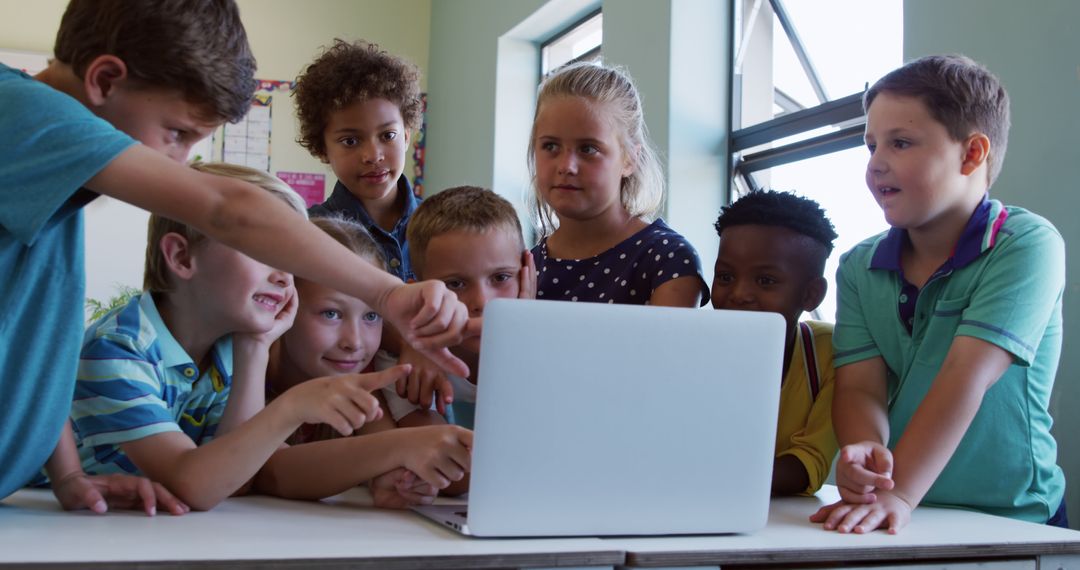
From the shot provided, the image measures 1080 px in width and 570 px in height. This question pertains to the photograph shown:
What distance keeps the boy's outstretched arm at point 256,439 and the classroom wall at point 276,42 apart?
3423 mm

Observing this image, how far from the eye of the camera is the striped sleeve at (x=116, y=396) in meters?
1.03

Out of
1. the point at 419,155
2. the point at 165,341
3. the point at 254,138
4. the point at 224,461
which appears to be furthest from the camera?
the point at 419,155

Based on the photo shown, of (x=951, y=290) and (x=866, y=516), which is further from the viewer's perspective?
(x=951, y=290)

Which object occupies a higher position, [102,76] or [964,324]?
[102,76]

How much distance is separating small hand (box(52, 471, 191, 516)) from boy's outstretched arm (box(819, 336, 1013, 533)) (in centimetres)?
76

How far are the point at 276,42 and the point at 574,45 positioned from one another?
60.7 inches

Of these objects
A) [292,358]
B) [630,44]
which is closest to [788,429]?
[292,358]

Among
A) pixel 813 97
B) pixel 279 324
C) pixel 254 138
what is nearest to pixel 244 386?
pixel 279 324

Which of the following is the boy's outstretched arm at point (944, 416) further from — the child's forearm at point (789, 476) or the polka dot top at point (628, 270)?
the polka dot top at point (628, 270)

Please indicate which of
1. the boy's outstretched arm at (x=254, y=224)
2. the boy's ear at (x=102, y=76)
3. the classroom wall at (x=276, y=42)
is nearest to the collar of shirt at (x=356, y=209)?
the boy's ear at (x=102, y=76)

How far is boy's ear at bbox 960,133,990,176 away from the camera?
135cm

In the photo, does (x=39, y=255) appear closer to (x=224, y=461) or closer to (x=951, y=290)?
(x=224, y=461)

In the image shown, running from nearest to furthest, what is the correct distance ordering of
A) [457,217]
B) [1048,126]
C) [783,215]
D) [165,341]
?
[165,341]
[457,217]
[783,215]
[1048,126]

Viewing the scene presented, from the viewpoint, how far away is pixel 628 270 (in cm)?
158
